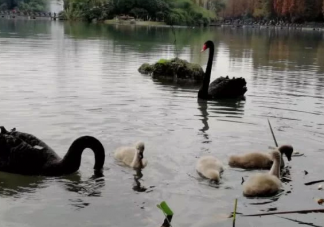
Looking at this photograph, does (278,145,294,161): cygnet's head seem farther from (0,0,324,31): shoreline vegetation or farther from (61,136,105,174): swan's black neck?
(0,0,324,31): shoreline vegetation

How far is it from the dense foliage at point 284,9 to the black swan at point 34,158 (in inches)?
2777

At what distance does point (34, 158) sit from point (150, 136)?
6.03 feet

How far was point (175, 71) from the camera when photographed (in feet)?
41.7

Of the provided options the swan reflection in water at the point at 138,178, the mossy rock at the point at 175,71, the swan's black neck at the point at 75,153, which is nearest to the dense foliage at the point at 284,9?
the mossy rock at the point at 175,71

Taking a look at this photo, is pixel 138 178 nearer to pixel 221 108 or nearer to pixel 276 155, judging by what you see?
pixel 276 155

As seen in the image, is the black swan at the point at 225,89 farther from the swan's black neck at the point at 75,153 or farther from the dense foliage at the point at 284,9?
the dense foliage at the point at 284,9

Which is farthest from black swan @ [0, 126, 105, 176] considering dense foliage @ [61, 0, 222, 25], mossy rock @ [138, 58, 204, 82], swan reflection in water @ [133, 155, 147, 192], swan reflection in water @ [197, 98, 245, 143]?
dense foliage @ [61, 0, 222, 25]

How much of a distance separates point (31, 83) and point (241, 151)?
549 centimetres

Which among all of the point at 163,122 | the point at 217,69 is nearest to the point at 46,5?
the point at 217,69

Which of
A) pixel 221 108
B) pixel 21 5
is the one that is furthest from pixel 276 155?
pixel 21 5

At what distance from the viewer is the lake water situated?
4.27 metres

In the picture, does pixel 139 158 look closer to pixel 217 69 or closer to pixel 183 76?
pixel 183 76

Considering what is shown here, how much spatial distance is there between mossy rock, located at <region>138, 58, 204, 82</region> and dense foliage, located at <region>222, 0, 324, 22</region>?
2462 inches

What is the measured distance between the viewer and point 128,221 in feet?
13.4
